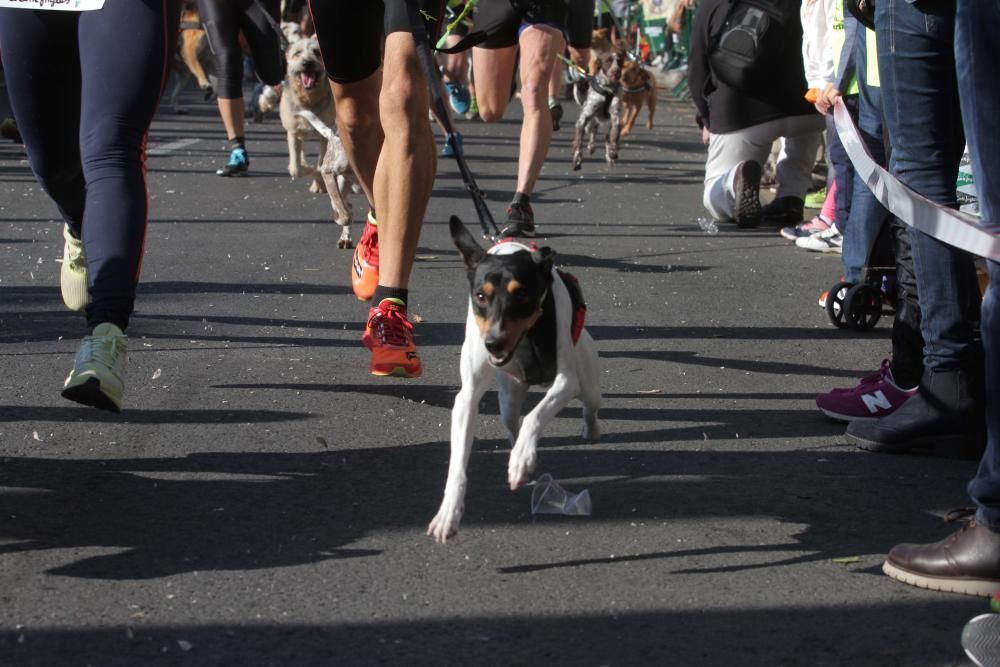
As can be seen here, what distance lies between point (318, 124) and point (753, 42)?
9.48ft

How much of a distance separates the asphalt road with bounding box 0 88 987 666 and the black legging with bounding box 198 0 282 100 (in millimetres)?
4176

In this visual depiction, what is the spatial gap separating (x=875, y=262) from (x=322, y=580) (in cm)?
384

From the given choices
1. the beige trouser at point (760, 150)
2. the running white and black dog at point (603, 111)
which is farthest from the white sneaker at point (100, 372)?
the running white and black dog at point (603, 111)

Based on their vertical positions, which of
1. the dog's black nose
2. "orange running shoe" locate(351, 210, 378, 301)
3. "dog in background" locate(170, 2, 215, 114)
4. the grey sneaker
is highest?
the dog's black nose

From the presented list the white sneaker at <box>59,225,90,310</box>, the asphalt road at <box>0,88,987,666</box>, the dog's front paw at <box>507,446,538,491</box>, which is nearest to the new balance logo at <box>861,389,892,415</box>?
the asphalt road at <box>0,88,987,666</box>

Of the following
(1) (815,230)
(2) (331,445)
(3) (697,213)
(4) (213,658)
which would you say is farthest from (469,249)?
(3) (697,213)

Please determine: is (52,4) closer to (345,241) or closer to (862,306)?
(862,306)

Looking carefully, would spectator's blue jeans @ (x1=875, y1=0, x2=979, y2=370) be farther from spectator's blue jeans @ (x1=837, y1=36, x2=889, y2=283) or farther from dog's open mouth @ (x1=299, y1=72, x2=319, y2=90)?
dog's open mouth @ (x1=299, y1=72, x2=319, y2=90)

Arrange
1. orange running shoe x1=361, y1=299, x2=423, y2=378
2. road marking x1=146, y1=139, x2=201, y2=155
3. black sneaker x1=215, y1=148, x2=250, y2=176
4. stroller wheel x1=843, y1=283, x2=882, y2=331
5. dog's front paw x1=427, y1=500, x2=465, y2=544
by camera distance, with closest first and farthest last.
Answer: dog's front paw x1=427, y1=500, x2=465, y2=544
orange running shoe x1=361, y1=299, x2=423, y2=378
stroller wheel x1=843, y1=283, x2=882, y2=331
black sneaker x1=215, y1=148, x2=250, y2=176
road marking x1=146, y1=139, x2=201, y2=155

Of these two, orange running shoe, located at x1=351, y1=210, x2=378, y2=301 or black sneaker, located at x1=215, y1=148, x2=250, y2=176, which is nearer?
orange running shoe, located at x1=351, y1=210, x2=378, y2=301

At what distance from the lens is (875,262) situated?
6.33 m

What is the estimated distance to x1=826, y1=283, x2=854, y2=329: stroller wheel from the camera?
20.1 ft

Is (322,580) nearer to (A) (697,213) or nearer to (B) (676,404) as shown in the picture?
(B) (676,404)

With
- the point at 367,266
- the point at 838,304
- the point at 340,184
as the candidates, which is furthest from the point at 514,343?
the point at 340,184
